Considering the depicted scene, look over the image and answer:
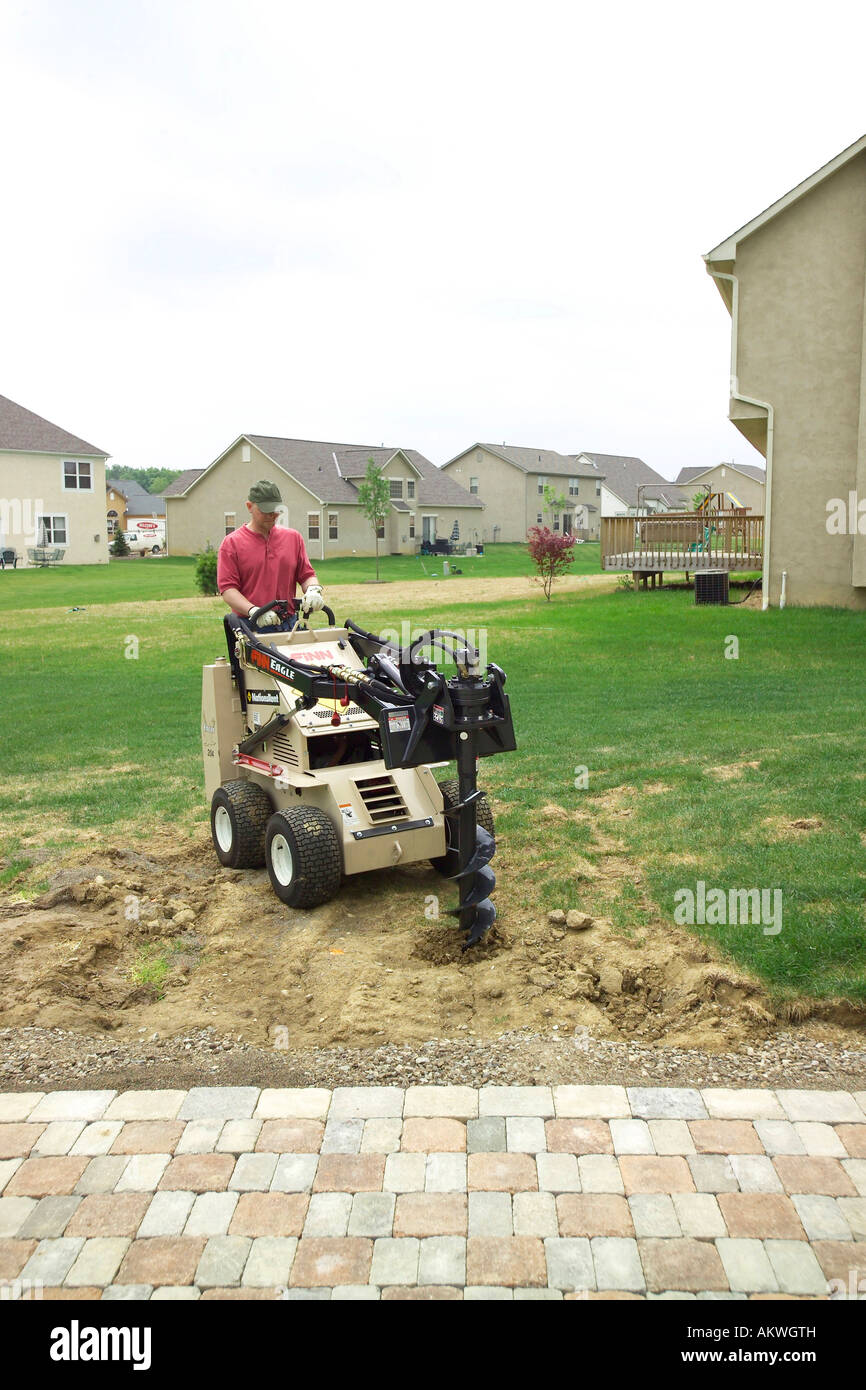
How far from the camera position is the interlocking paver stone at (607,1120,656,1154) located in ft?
11.9

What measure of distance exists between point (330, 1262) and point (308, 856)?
114 inches

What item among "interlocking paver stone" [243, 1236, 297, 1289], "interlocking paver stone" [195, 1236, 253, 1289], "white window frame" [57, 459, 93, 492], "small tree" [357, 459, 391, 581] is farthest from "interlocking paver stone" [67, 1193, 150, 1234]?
"white window frame" [57, 459, 93, 492]

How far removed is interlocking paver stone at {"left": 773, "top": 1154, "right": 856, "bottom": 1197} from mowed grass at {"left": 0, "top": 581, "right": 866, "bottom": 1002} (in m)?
1.28

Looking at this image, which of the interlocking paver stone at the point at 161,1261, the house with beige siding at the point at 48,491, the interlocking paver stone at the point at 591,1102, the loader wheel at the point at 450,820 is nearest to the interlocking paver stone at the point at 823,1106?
the interlocking paver stone at the point at 591,1102

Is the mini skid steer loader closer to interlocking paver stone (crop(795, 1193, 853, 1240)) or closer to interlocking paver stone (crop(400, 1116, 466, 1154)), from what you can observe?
interlocking paver stone (crop(400, 1116, 466, 1154))

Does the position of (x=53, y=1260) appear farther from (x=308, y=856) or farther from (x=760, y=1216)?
(x=308, y=856)

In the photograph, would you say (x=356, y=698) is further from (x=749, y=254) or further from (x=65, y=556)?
(x=65, y=556)

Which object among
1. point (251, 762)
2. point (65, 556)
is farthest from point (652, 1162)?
point (65, 556)

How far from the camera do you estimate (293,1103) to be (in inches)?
157

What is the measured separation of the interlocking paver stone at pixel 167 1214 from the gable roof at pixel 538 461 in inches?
2657

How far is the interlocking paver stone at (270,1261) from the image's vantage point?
9.98 feet

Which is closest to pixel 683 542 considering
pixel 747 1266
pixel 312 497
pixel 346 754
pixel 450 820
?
pixel 346 754

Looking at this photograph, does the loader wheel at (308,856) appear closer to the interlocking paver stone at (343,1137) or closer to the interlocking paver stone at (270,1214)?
the interlocking paver stone at (343,1137)
